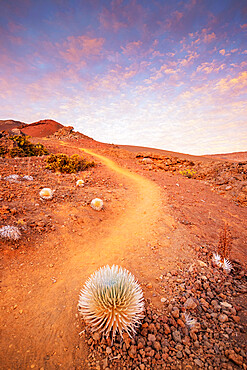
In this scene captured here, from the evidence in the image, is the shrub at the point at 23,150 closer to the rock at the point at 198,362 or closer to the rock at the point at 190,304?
the rock at the point at 190,304

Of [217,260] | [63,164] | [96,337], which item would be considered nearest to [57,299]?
[96,337]

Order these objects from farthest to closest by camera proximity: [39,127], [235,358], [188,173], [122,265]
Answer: [39,127] → [188,173] → [122,265] → [235,358]

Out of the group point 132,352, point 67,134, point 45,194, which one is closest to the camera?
point 132,352

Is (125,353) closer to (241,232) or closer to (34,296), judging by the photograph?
(34,296)

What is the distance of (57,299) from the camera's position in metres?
2.24

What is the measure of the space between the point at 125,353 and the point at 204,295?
52.2 inches

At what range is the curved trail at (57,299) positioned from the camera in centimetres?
160

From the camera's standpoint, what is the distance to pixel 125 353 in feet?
5.22

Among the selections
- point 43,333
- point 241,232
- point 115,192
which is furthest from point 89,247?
point 241,232

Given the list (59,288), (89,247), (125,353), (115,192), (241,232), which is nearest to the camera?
(125,353)

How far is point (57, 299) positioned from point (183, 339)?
1572 mm

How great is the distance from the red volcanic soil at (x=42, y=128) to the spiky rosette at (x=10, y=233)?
1150 inches

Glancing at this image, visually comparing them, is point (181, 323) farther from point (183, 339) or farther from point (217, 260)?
point (217, 260)

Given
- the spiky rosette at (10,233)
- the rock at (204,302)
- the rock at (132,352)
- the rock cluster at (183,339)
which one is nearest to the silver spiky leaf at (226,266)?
the rock cluster at (183,339)
